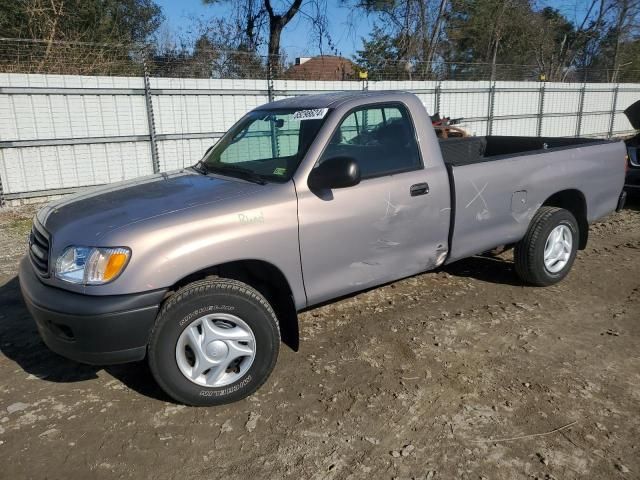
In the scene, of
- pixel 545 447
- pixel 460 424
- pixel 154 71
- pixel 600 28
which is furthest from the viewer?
pixel 600 28

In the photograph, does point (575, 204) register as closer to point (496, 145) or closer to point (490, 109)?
point (496, 145)

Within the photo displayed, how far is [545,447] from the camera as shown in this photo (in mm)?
2617

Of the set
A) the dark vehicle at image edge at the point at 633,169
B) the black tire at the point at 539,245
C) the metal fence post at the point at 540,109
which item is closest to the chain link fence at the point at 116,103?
the metal fence post at the point at 540,109

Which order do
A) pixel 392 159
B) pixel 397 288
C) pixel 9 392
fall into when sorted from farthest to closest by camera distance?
1. pixel 397 288
2. pixel 392 159
3. pixel 9 392

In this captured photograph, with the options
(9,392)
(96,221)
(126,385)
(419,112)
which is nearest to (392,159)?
(419,112)

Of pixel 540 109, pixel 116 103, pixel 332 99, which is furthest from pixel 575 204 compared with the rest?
pixel 540 109

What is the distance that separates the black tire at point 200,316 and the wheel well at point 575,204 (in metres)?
3.22

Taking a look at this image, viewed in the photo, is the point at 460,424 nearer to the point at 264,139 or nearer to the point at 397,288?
the point at 397,288

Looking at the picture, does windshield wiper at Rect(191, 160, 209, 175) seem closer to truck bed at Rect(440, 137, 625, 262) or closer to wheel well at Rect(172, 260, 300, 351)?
wheel well at Rect(172, 260, 300, 351)

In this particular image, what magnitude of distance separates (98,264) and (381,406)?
5.89 feet

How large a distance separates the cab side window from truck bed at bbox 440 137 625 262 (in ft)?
1.30

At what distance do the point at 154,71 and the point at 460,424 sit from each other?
1105 centimetres

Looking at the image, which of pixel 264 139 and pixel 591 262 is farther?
pixel 591 262

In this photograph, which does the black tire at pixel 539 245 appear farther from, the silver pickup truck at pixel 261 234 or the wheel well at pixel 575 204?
the wheel well at pixel 575 204
